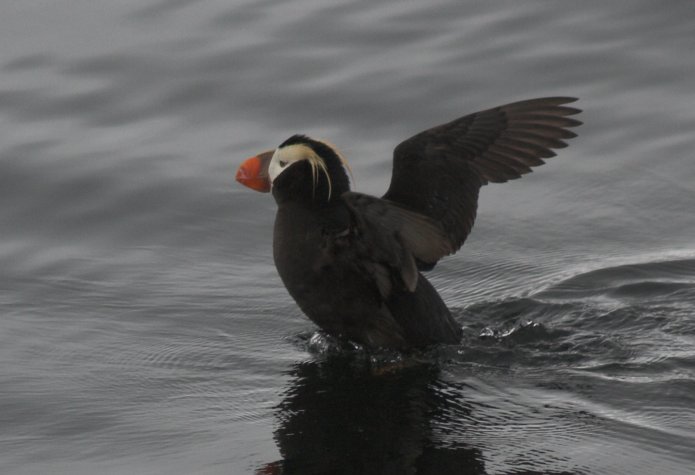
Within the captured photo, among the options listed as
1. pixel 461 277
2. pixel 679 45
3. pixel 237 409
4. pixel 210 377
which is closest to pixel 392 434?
pixel 237 409

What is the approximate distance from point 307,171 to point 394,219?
55 centimetres

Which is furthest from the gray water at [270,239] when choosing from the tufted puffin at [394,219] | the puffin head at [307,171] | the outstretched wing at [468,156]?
the puffin head at [307,171]

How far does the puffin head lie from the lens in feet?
17.5

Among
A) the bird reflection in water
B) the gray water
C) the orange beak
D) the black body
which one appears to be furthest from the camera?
the orange beak

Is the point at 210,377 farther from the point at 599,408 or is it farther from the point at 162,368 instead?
the point at 599,408

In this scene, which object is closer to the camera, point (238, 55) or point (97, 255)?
point (97, 255)

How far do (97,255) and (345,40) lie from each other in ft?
11.3

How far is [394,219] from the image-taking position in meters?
5.04

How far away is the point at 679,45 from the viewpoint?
8.70 meters

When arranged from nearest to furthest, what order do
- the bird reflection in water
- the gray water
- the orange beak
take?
the bird reflection in water, the gray water, the orange beak

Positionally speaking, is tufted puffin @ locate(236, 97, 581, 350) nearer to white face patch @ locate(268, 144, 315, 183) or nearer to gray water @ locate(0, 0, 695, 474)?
white face patch @ locate(268, 144, 315, 183)

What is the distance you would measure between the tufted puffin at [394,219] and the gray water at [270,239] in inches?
7.1

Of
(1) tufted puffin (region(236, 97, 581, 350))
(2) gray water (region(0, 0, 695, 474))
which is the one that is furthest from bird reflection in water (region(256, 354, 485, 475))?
(1) tufted puffin (region(236, 97, 581, 350))

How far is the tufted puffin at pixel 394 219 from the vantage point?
5293mm
